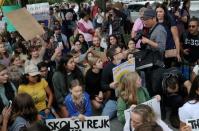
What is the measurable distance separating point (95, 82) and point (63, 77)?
0.63 metres

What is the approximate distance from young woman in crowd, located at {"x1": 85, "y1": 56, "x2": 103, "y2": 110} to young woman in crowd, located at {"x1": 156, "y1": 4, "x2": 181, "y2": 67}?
1.19 metres

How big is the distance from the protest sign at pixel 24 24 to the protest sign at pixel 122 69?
92.1 inches

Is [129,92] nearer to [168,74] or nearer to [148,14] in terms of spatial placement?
[168,74]

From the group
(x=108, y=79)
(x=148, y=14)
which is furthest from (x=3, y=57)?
A: (x=148, y=14)

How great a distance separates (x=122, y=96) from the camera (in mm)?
5859

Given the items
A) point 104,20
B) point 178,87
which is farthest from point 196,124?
point 104,20

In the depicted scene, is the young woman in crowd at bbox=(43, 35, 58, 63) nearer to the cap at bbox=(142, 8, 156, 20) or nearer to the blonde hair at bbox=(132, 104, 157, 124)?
the cap at bbox=(142, 8, 156, 20)

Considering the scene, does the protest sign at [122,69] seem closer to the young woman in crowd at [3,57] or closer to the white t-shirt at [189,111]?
the white t-shirt at [189,111]

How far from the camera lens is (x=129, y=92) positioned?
19.0ft

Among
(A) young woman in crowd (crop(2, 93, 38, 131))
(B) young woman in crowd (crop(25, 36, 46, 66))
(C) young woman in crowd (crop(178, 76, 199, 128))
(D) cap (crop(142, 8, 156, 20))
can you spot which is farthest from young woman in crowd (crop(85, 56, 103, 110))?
(C) young woman in crowd (crop(178, 76, 199, 128))

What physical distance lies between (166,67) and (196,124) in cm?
275

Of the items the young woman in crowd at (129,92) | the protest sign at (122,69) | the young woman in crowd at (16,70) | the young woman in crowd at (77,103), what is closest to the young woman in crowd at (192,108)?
the young woman in crowd at (129,92)

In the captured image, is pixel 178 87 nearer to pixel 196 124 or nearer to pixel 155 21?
pixel 155 21

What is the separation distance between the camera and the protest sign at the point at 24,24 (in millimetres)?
7983
